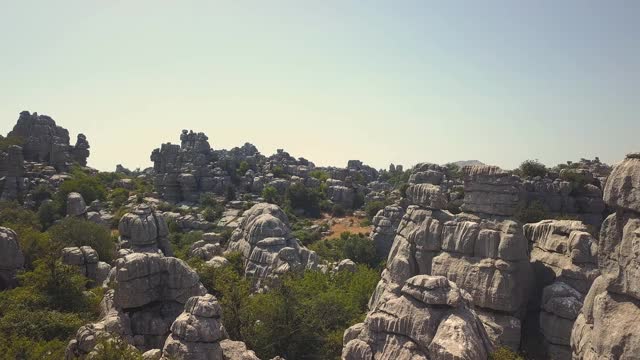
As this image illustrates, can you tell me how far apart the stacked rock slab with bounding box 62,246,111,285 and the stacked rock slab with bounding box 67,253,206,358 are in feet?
28.8

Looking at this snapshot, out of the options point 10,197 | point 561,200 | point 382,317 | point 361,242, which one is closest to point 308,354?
point 382,317

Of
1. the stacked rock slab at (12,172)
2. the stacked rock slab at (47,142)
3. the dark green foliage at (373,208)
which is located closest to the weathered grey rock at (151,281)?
the stacked rock slab at (12,172)

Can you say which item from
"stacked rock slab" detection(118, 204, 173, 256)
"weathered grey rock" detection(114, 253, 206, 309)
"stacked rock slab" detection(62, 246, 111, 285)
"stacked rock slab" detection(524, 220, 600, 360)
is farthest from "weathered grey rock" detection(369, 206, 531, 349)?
"stacked rock slab" detection(62, 246, 111, 285)

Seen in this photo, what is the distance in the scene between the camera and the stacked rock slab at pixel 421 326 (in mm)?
14664

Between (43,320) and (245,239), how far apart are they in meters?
20.4

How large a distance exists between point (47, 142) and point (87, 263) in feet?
185

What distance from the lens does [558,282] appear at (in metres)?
21.0

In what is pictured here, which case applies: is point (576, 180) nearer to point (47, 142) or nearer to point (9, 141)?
point (47, 142)

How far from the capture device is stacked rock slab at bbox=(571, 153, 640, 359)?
11.4 metres

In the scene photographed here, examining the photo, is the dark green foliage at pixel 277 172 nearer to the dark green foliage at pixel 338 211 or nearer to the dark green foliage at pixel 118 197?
the dark green foliage at pixel 338 211

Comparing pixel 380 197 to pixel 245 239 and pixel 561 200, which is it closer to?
pixel 561 200

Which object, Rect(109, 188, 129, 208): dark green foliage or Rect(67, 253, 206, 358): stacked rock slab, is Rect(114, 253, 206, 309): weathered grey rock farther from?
Rect(109, 188, 129, 208): dark green foliage

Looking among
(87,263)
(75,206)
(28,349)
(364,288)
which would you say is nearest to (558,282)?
(364,288)

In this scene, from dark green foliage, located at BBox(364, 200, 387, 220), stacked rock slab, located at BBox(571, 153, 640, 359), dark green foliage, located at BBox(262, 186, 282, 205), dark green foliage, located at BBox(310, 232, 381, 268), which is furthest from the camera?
dark green foliage, located at BBox(262, 186, 282, 205)
